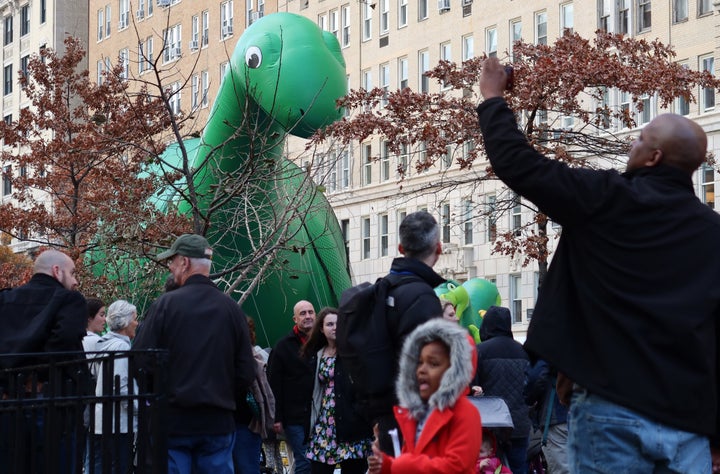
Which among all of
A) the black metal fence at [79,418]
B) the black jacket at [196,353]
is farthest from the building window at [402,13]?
the black metal fence at [79,418]

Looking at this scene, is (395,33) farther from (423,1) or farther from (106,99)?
(106,99)

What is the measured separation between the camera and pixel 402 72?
53375 mm

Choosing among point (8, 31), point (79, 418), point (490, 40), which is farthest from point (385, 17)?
point (79, 418)

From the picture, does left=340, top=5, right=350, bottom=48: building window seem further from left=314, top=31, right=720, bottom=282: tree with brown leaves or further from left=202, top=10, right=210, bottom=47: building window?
left=314, top=31, right=720, bottom=282: tree with brown leaves

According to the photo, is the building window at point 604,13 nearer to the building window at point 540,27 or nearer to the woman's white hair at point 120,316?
the building window at point 540,27

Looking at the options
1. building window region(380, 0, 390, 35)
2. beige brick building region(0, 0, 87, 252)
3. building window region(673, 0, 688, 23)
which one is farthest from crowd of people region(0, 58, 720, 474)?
beige brick building region(0, 0, 87, 252)

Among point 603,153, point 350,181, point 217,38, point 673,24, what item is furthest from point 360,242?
point 603,153

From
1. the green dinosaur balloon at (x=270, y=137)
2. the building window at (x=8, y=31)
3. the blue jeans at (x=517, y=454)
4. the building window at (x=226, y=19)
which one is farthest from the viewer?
the building window at (x=8, y=31)

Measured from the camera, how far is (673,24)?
136 feet

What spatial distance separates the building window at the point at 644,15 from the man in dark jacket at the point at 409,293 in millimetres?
36110

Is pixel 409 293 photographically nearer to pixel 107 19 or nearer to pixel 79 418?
pixel 79 418

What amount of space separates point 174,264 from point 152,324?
0.48 m

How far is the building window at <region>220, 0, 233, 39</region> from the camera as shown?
60.0 m

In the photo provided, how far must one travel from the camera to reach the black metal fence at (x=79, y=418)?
21.6ft
